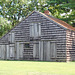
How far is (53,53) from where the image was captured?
34250 millimetres

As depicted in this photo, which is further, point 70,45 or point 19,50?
point 19,50

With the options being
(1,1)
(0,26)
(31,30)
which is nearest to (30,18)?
(31,30)

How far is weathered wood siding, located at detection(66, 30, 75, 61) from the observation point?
3431 centimetres

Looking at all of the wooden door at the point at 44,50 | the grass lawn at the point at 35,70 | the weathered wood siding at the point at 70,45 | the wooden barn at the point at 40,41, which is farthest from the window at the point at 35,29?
the grass lawn at the point at 35,70

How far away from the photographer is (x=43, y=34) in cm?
3500

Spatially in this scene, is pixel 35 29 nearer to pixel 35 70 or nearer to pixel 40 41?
pixel 40 41

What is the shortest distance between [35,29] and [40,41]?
161 centimetres

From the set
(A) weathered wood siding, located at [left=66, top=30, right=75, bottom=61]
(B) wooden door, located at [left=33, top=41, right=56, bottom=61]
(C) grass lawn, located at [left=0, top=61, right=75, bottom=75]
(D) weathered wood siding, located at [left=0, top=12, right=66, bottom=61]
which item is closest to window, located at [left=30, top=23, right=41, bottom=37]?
(D) weathered wood siding, located at [left=0, top=12, right=66, bottom=61]

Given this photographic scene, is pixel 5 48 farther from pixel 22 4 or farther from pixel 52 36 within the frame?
pixel 22 4

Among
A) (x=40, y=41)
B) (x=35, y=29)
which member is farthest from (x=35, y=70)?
(x=35, y=29)

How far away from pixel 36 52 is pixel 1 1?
2180 cm

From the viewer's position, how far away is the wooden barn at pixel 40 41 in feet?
112

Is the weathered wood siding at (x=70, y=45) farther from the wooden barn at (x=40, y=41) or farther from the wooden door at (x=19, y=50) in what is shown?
the wooden door at (x=19, y=50)

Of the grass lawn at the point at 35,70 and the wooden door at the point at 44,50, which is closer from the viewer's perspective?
the grass lawn at the point at 35,70
